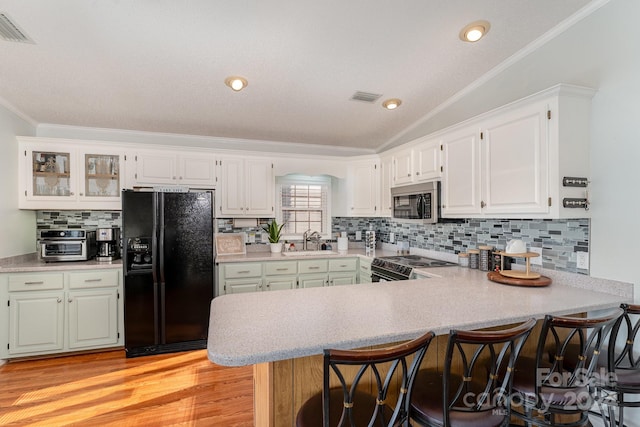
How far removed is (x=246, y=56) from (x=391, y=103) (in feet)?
5.34

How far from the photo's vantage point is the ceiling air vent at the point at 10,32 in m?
2.01

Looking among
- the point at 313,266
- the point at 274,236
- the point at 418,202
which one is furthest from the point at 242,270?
the point at 418,202

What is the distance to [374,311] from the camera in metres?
1.58

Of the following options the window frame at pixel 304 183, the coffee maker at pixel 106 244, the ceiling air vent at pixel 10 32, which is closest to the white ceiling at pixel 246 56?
the ceiling air vent at pixel 10 32

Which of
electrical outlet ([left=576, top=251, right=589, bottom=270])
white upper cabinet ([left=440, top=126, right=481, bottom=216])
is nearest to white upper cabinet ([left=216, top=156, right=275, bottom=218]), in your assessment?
white upper cabinet ([left=440, top=126, right=481, bottom=216])

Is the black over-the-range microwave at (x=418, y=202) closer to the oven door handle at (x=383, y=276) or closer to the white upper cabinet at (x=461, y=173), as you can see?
the white upper cabinet at (x=461, y=173)

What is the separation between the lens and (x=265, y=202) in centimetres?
398

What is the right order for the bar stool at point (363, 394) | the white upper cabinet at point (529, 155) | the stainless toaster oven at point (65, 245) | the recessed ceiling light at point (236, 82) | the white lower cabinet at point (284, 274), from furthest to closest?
the white lower cabinet at point (284, 274) → the stainless toaster oven at point (65, 245) → the recessed ceiling light at point (236, 82) → the white upper cabinet at point (529, 155) → the bar stool at point (363, 394)

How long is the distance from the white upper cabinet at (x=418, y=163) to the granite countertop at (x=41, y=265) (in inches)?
126

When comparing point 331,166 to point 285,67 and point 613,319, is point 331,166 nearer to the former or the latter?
point 285,67

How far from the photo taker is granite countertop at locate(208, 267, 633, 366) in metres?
1.22

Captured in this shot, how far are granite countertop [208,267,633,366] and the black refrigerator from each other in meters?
1.66

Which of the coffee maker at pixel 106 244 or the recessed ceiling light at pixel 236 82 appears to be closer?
the recessed ceiling light at pixel 236 82

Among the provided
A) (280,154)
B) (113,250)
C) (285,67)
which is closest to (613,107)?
(285,67)
